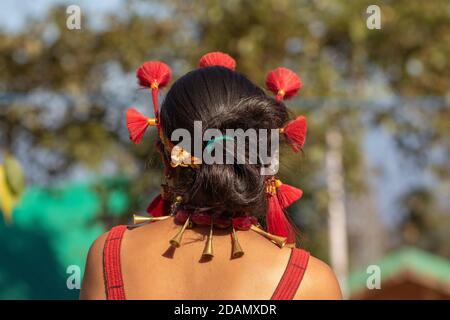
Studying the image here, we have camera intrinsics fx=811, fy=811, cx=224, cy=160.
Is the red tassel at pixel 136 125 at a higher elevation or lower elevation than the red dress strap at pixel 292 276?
higher

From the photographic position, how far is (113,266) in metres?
1.60

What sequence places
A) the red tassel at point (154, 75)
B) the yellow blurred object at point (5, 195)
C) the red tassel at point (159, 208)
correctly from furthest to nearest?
the yellow blurred object at point (5, 195)
the red tassel at point (154, 75)
the red tassel at point (159, 208)

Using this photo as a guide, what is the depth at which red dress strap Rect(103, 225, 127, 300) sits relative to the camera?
1574mm

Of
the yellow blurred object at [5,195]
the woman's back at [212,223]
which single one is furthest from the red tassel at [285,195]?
the yellow blurred object at [5,195]

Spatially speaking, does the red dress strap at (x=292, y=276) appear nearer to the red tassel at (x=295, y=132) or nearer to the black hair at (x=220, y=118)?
the black hair at (x=220, y=118)

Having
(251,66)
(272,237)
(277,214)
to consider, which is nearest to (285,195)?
(277,214)

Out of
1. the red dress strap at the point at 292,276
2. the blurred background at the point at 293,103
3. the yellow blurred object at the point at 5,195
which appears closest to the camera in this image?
the red dress strap at the point at 292,276

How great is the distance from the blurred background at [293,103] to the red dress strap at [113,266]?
133 inches

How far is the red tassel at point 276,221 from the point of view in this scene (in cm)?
172

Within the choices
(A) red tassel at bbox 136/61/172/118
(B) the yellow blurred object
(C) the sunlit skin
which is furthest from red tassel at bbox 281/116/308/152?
(B) the yellow blurred object

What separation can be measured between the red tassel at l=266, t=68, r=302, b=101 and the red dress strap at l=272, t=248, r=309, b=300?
42 centimetres

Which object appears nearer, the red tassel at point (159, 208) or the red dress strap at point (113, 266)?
the red dress strap at point (113, 266)

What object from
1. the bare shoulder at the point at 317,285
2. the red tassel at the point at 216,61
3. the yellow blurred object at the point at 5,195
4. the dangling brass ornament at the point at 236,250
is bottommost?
the yellow blurred object at the point at 5,195

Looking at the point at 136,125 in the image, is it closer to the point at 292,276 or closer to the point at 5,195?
the point at 292,276
